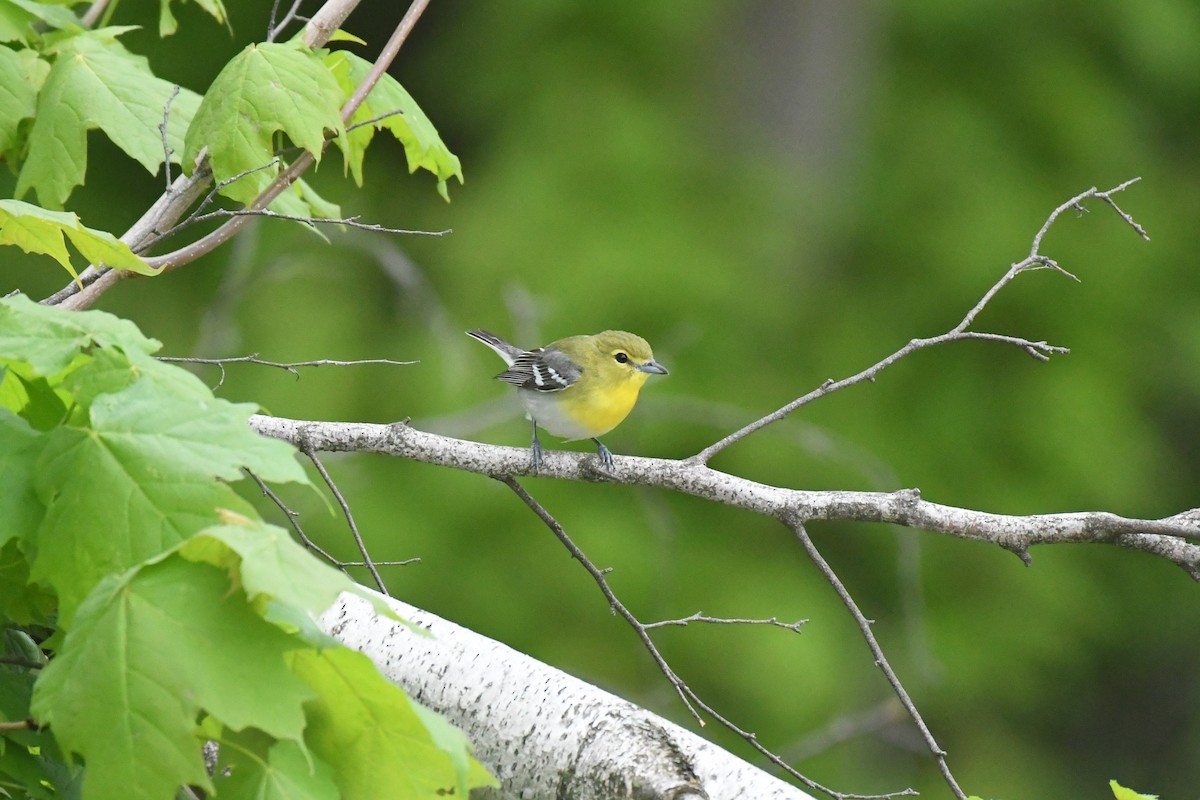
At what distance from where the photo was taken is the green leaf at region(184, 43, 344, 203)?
237 centimetres

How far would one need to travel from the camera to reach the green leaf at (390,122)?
2.77 metres

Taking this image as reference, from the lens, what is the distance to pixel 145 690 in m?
1.23

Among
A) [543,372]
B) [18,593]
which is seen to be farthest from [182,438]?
[543,372]

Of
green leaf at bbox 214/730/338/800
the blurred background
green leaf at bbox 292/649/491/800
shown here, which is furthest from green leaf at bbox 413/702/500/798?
the blurred background

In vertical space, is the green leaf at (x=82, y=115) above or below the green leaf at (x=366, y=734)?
above

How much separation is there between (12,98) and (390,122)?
799mm

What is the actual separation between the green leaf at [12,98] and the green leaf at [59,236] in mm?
824

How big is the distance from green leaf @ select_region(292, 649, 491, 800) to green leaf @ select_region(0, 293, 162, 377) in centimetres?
43

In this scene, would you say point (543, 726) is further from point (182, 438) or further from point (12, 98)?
Answer: point (12, 98)

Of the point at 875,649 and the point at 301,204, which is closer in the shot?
the point at 875,649

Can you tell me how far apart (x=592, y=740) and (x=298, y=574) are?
0.79 m

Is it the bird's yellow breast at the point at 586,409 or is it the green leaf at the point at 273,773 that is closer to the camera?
the green leaf at the point at 273,773

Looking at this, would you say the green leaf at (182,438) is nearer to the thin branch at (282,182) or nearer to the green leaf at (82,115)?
the thin branch at (282,182)

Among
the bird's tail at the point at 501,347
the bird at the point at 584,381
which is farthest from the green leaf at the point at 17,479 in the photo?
the bird's tail at the point at 501,347
